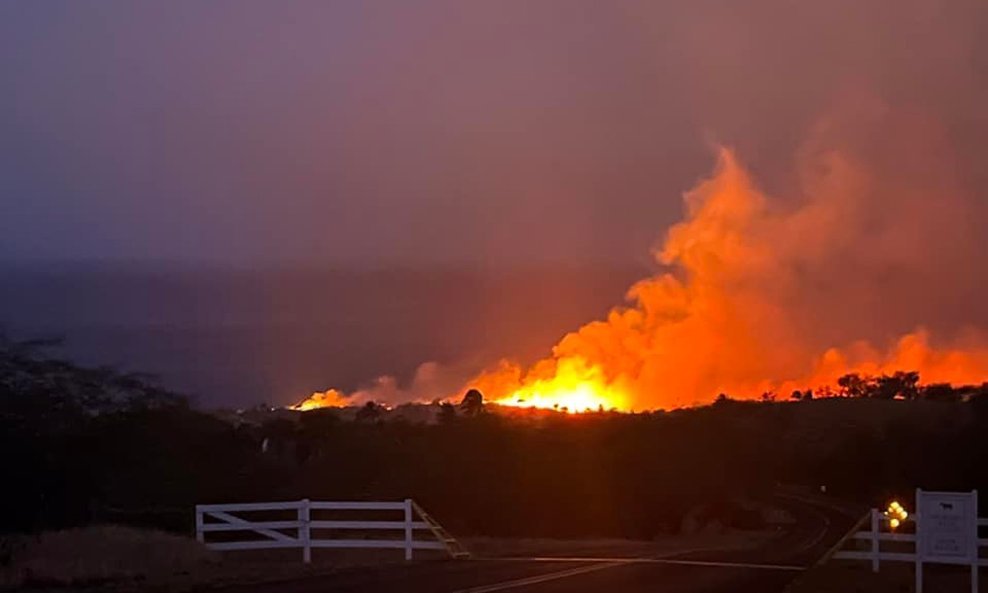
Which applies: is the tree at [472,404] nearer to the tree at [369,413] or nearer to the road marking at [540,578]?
the tree at [369,413]

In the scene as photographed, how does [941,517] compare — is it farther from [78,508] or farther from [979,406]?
[979,406]

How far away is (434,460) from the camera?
7088 cm

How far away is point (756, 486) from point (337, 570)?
73.2m

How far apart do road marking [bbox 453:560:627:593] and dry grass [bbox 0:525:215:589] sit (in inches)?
218

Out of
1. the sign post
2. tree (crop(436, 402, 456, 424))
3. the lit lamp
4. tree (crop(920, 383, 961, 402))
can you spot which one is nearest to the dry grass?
the sign post

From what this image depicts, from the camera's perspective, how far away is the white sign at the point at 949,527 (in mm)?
23516

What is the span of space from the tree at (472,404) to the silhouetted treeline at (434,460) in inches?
9.6

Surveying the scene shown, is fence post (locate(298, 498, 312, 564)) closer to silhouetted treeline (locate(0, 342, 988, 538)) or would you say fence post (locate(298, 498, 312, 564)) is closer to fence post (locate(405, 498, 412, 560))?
fence post (locate(405, 498, 412, 560))

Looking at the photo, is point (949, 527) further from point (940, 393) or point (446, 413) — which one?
point (940, 393)

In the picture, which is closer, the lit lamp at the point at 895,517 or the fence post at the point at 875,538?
the fence post at the point at 875,538

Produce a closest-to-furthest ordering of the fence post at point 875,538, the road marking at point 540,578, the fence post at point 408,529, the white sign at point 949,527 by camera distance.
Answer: the road marking at point 540,578 → the white sign at point 949,527 → the fence post at point 875,538 → the fence post at point 408,529

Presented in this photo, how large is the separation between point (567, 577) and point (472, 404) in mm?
71736

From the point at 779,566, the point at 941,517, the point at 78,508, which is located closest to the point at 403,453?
the point at 78,508

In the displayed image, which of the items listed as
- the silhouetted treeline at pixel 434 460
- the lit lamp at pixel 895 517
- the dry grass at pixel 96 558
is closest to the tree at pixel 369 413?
the silhouetted treeline at pixel 434 460
